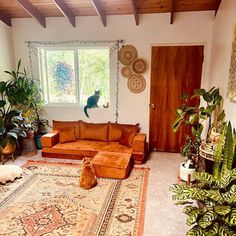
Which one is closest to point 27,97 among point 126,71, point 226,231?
point 126,71

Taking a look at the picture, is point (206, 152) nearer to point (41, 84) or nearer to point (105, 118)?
point (105, 118)

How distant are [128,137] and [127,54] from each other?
5.32ft

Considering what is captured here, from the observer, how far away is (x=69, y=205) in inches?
110

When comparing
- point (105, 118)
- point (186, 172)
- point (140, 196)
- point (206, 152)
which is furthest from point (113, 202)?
point (105, 118)

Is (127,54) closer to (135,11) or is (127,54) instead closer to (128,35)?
(128,35)

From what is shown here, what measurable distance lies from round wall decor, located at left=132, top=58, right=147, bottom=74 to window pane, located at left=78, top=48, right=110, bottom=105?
0.58m

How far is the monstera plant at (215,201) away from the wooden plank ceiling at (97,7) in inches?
110

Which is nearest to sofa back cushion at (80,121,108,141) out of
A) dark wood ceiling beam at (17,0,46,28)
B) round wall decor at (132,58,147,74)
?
round wall decor at (132,58,147,74)

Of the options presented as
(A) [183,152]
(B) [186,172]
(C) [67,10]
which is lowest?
(B) [186,172]

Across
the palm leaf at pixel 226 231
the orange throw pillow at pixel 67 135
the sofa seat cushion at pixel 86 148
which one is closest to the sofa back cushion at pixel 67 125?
the orange throw pillow at pixel 67 135

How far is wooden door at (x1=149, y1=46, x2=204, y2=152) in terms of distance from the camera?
4.25 metres

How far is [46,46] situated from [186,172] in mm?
3687

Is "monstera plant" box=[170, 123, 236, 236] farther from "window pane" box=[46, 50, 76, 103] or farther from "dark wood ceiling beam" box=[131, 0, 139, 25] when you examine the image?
"window pane" box=[46, 50, 76, 103]

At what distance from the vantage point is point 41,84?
4.94 metres
